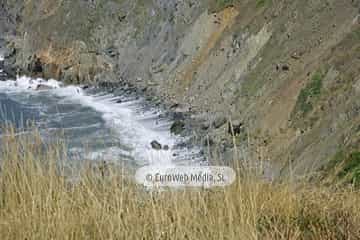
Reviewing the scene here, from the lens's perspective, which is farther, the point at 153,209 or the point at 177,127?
the point at 177,127

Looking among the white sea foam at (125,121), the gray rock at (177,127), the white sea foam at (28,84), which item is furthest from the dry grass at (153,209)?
the white sea foam at (28,84)

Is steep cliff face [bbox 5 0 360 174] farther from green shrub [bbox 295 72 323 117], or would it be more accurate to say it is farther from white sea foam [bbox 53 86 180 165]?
white sea foam [bbox 53 86 180 165]

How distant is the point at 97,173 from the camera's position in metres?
5.20

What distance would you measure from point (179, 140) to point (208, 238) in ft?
72.8

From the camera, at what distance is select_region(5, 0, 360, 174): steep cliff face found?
20734mm

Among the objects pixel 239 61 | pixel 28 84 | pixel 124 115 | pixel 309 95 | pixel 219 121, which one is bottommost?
pixel 28 84

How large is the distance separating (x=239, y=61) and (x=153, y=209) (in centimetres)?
2770

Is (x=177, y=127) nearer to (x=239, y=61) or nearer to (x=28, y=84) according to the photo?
(x=239, y=61)

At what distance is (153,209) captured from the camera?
4469mm

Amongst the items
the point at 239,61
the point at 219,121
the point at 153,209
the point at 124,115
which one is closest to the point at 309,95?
the point at 219,121

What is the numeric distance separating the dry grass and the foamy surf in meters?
13.7

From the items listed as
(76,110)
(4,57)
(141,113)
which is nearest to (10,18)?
(4,57)

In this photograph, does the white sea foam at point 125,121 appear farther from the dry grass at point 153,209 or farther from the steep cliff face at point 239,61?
the dry grass at point 153,209

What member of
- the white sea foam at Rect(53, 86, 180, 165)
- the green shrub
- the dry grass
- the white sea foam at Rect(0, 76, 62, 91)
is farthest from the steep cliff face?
the dry grass
